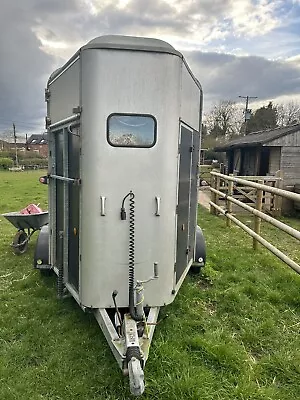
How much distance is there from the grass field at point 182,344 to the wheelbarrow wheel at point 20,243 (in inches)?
38.8

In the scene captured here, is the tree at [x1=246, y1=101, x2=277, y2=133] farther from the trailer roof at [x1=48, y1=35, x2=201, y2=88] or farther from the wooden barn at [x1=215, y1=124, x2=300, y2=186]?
the trailer roof at [x1=48, y1=35, x2=201, y2=88]

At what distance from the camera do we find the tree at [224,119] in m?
42.9

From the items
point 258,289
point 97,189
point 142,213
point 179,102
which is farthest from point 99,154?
point 258,289

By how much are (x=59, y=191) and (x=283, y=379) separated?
111 inches

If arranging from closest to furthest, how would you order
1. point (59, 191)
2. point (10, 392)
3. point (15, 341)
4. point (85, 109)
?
point (10, 392) < point (85, 109) < point (15, 341) < point (59, 191)

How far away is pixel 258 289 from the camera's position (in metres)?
4.64

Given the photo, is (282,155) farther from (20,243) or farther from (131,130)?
(131,130)

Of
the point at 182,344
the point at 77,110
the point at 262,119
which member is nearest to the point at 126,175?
the point at 77,110

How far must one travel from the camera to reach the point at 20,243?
20.8 ft

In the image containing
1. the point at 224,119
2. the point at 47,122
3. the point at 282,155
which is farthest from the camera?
the point at 224,119

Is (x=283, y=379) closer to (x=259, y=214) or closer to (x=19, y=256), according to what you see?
(x=259, y=214)

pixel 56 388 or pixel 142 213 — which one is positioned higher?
pixel 142 213

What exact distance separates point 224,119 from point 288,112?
30.6 feet

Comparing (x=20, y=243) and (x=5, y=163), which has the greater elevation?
(x=5, y=163)
